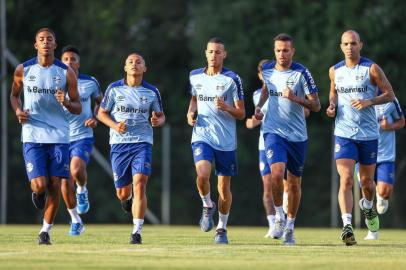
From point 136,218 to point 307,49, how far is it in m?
21.7

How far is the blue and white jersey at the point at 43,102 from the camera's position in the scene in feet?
51.6

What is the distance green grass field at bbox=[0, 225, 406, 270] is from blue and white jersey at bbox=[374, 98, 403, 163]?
292 centimetres

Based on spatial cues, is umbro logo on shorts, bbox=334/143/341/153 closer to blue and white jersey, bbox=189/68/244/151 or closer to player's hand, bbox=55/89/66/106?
blue and white jersey, bbox=189/68/244/151

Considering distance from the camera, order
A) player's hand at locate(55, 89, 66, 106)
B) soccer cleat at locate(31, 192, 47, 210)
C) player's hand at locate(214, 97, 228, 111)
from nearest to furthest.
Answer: player's hand at locate(55, 89, 66, 106), soccer cleat at locate(31, 192, 47, 210), player's hand at locate(214, 97, 228, 111)

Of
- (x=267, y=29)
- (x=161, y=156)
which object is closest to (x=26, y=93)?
(x=161, y=156)

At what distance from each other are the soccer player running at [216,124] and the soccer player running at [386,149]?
3.70m

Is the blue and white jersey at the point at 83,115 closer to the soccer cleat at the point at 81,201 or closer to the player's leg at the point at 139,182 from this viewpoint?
the soccer cleat at the point at 81,201

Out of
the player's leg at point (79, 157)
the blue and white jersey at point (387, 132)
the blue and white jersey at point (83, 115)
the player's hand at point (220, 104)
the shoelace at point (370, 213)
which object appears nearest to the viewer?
the player's hand at point (220, 104)

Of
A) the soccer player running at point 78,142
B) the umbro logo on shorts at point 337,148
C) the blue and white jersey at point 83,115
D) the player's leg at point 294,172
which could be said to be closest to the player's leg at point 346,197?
the umbro logo on shorts at point 337,148

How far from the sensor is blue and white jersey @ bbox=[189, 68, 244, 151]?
16.7 m

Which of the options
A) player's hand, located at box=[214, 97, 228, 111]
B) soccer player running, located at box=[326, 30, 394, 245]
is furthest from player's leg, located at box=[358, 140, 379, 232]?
player's hand, located at box=[214, 97, 228, 111]

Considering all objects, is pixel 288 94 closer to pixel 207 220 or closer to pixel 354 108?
pixel 354 108

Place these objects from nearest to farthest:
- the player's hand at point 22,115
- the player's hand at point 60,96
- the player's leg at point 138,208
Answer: the player's hand at point 60,96, the player's hand at point 22,115, the player's leg at point 138,208

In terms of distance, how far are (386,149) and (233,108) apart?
446 centimetres
